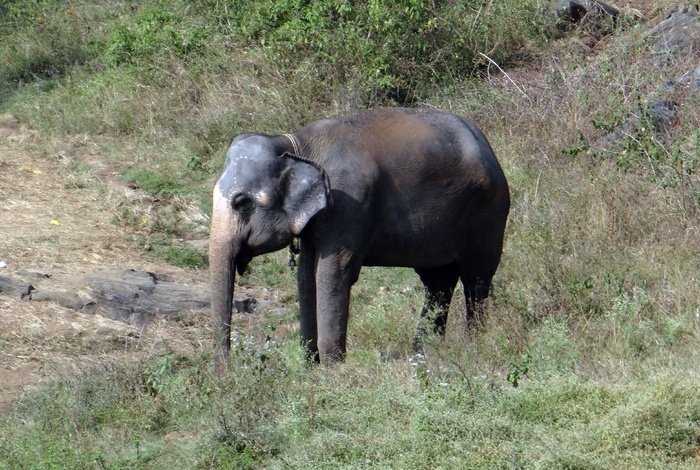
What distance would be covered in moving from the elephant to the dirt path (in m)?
1.05

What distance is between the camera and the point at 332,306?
7273 millimetres

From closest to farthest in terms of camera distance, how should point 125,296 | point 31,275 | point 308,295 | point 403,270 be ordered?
point 308,295, point 125,296, point 31,275, point 403,270

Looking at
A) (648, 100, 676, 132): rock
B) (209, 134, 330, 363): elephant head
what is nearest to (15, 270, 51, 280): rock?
(209, 134, 330, 363): elephant head

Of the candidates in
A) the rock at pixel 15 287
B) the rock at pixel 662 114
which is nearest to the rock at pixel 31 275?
the rock at pixel 15 287

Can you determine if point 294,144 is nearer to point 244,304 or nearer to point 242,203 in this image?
point 242,203

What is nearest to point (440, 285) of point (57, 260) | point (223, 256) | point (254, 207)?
point (254, 207)

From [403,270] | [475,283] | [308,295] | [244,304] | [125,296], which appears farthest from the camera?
[403,270]

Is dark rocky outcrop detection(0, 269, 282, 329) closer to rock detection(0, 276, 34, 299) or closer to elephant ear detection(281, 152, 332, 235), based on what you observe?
rock detection(0, 276, 34, 299)

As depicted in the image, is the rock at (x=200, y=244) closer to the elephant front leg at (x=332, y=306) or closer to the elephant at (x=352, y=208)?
the elephant at (x=352, y=208)

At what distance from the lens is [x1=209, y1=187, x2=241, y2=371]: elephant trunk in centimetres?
702

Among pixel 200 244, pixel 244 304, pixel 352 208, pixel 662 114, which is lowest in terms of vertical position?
pixel 200 244

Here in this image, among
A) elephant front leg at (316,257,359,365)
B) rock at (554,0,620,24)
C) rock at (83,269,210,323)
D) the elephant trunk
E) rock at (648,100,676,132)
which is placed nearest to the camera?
the elephant trunk

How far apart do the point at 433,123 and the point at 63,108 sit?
798cm

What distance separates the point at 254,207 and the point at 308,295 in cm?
91
